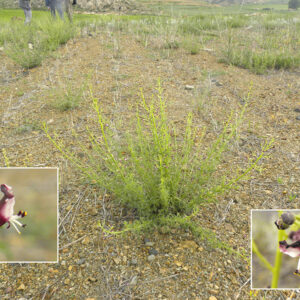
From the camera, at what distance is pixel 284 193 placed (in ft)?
7.22

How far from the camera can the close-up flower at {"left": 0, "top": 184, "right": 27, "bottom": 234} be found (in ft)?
4.51

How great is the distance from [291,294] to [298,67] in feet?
12.9

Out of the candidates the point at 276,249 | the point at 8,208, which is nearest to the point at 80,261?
the point at 8,208

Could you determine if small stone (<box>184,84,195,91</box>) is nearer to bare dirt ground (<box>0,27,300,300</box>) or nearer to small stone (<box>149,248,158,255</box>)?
bare dirt ground (<box>0,27,300,300</box>)

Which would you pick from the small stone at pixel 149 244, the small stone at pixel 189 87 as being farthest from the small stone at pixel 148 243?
the small stone at pixel 189 87

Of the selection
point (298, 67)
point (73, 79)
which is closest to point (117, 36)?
point (73, 79)

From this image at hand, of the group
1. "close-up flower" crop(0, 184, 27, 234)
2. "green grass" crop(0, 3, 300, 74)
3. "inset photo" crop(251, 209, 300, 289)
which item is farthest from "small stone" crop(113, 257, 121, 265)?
"green grass" crop(0, 3, 300, 74)

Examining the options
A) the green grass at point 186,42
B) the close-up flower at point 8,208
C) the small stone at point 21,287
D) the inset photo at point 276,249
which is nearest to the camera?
the inset photo at point 276,249

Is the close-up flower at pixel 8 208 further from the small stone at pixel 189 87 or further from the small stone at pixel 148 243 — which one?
the small stone at pixel 189 87

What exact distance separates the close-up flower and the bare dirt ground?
0.48 meters

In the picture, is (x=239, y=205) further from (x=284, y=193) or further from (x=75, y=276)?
(x=75, y=276)

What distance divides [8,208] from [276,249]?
1.18 m

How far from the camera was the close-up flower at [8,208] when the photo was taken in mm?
1374

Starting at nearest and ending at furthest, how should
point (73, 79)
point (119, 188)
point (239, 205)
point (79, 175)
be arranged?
point (119, 188) → point (239, 205) → point (79, 175) → point (73, 79)
